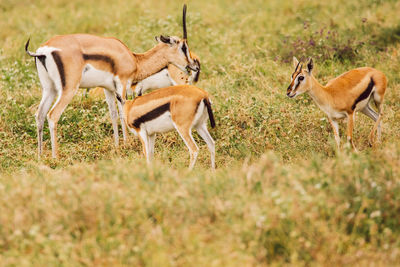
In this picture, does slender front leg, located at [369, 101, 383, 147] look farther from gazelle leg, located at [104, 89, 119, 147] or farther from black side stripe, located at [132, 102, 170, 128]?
gazelle leg, located at [104, 89, 119, 147]

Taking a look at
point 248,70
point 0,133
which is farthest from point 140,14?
point 0,133

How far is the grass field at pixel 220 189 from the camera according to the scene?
323cm

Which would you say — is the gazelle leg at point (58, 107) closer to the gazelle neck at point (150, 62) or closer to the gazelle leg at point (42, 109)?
the gazelle leg at point (42, 109)

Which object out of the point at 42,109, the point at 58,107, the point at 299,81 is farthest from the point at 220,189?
the point at 42,109

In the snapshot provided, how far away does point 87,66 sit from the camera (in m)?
6.06

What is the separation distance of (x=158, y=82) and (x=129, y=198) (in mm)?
3924

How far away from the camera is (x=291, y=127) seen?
6.29 m

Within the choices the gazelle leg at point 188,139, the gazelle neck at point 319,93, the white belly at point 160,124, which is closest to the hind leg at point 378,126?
the gazelle neck at point 319,93

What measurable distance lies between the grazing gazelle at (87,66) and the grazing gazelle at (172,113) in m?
0.65

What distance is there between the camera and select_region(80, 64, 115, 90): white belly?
6078 millimetres

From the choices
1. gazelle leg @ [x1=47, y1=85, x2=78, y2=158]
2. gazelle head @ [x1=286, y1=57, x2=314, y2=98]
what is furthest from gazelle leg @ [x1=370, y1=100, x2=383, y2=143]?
gazelle leg @ [x1=47, y1=85, x2=78, y2=158]

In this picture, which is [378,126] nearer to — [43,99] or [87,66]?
[87,66]

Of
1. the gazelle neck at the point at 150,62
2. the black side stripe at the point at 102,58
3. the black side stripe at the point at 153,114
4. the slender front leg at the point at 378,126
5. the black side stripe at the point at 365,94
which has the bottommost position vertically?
the slender front leg at the point at 378,126

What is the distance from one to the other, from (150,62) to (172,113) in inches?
62.1
